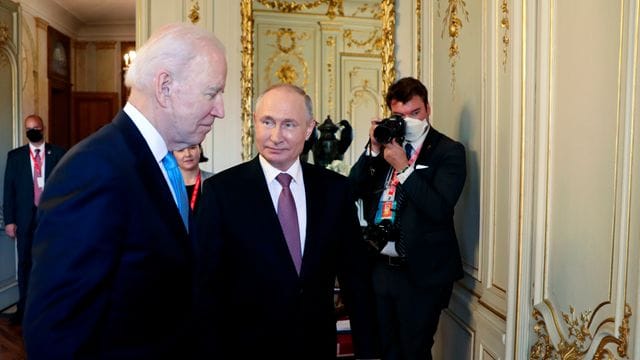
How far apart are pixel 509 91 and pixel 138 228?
149 cm

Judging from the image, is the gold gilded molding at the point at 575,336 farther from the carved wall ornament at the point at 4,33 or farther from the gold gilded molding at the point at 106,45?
the gold gilded molding at the point at 106,45

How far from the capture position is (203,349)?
1600 millimetres

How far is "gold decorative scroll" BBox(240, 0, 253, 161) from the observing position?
307cm

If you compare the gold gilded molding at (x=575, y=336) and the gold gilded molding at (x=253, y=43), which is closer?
the gold gilded molding at (x=575, y=336)

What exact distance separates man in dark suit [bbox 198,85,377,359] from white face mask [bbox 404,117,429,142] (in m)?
0.56

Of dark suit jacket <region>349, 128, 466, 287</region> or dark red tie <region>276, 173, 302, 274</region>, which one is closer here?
dark red tie <region>276, 173, 302, 274</region>

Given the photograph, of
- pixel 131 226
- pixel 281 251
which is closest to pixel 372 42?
pixel 281 251

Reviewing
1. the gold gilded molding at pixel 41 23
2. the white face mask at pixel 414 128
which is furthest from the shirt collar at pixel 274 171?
the gold gilded molding at pixel 41 23

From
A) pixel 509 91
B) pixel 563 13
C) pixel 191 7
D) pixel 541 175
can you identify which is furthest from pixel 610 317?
pixel 191 7

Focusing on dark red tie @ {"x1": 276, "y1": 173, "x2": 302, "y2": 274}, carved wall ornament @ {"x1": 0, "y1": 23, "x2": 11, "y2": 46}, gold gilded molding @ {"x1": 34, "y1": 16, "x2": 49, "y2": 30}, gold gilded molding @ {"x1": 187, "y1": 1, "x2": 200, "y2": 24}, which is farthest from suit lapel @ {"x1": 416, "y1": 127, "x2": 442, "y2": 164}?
gold gilded molding @ {"x1": 34, "y1": 16, "x2": 49, "y2": 30}

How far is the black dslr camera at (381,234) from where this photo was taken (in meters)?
2.22

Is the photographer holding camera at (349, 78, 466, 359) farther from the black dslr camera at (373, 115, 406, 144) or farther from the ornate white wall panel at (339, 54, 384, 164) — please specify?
the ornate white wall panel at (339, 54, 384, 164)

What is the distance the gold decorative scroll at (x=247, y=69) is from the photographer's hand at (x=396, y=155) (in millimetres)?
1088

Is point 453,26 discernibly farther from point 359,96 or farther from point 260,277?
point 260,277
